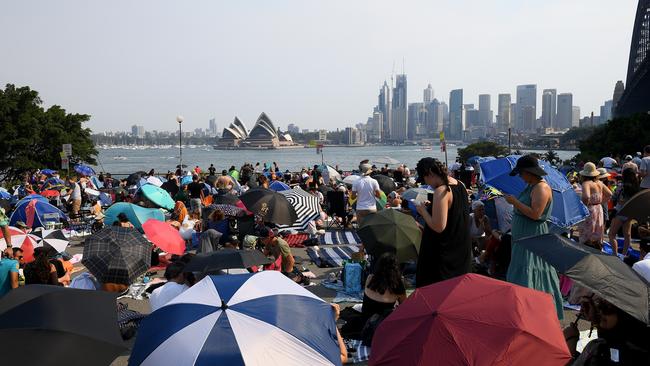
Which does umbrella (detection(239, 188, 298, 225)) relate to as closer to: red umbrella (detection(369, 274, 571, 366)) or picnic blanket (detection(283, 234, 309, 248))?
picnic blanket (detection(283, 234, 309, 248))

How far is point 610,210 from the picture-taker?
A: 1173cm

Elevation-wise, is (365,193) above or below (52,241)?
above

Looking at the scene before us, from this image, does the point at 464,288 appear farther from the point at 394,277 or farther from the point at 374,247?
the point at 374,247

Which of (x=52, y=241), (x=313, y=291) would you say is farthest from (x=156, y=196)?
(x=313, y=291)

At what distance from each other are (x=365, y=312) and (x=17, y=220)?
9.11 m

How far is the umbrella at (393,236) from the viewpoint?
23.1ft

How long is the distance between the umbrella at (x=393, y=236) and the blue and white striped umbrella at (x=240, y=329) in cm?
346

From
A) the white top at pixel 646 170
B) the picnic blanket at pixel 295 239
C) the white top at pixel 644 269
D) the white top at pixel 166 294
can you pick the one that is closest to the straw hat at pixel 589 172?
the white top at pixel 646 170

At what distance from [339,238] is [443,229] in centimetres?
734

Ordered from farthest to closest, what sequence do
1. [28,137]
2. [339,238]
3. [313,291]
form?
[28,137], [339,238], [313,291]

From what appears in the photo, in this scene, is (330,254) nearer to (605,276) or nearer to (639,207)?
(639,207)

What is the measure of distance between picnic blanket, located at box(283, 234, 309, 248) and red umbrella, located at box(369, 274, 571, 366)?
25.8 feet

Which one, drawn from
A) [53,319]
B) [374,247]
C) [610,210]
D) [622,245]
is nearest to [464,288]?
[53,319]

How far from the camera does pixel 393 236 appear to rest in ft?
23.2
